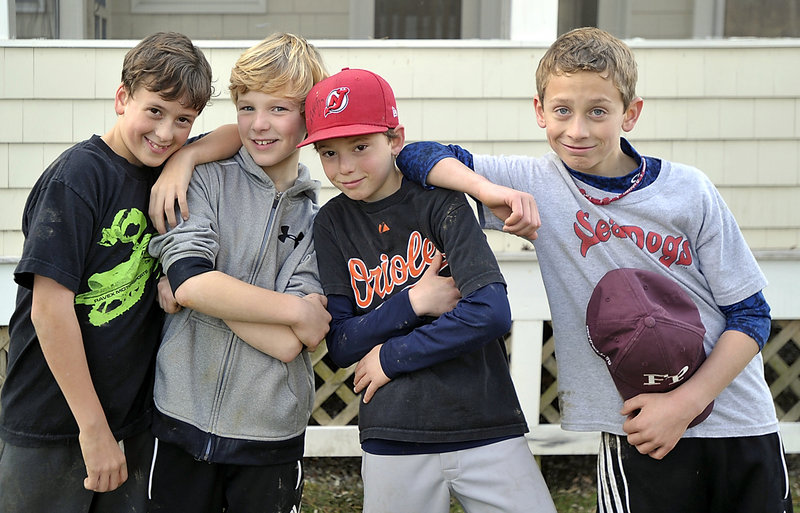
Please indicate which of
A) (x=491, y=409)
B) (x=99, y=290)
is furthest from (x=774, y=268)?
(x=99, y=290)

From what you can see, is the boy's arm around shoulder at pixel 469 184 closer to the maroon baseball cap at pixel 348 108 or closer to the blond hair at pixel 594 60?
the maroon baseball cap at pixel 348 108

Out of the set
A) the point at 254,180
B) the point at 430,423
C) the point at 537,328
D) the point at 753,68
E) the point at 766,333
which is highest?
the point at 753,68

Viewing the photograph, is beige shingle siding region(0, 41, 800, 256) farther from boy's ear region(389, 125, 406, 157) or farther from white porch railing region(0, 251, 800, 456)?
boy's ear region(389, 125, 406, 157)

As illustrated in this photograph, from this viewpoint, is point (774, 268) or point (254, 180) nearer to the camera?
point (254, 180)

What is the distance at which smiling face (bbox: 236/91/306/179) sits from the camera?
7.70 ft

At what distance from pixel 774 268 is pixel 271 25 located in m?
3.55

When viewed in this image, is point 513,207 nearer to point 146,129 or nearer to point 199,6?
point 146,129

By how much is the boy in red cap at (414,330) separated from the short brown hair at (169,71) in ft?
1.18

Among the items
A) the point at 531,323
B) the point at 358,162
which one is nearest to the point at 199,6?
the point at 531,323

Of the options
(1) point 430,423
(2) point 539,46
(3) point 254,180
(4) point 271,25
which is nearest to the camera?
(1) point 430,423

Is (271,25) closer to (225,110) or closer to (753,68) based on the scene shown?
(225,110)

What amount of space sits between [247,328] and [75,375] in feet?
1.54

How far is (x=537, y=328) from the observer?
4438 millimetres

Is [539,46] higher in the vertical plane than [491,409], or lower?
higher
